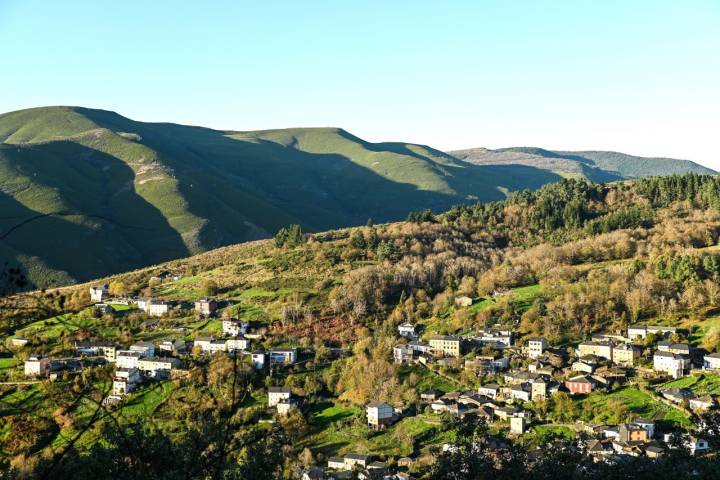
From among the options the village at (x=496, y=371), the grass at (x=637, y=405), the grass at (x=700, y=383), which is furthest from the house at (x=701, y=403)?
the grass at (x=700, y=383)

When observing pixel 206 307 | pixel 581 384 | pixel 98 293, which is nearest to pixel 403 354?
pixel 581 384

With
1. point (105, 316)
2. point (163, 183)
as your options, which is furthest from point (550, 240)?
point (163, 183)

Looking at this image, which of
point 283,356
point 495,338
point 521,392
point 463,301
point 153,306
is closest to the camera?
point 521,392

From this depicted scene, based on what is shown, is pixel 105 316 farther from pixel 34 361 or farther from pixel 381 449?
pixel 381 449

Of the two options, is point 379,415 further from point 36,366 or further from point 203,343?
point 36,366

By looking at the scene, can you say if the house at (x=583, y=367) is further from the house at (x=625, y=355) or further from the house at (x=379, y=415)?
the house at (x=379, y=415)

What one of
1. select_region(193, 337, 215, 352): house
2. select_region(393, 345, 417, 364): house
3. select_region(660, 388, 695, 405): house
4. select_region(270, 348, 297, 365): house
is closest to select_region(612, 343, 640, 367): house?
select_region(660, 388, 695, 405): house
